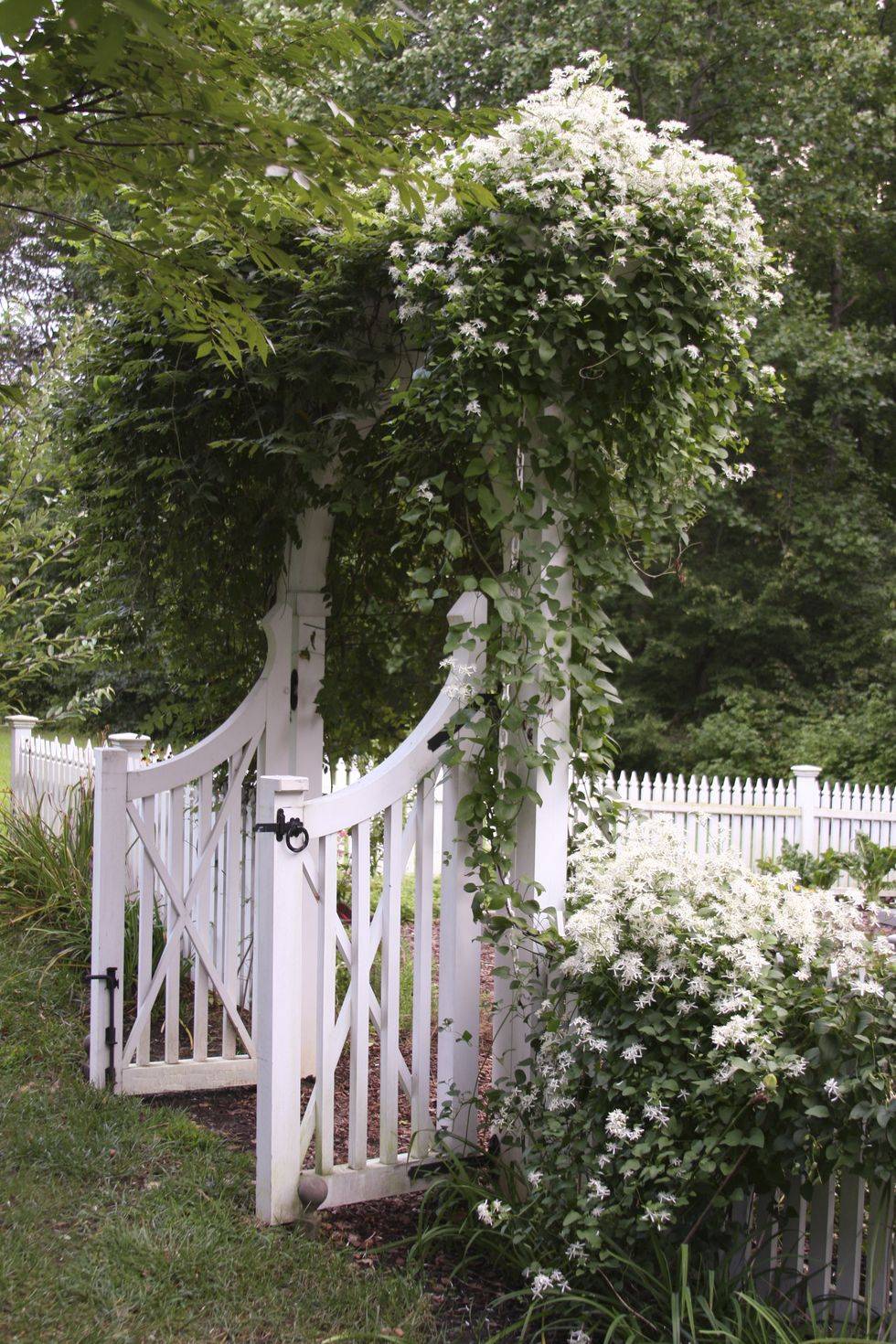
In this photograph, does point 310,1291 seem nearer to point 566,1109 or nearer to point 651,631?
point 566,1109

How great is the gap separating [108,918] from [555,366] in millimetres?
2478

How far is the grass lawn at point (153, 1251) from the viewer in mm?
2455

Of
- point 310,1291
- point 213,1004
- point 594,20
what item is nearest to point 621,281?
point 310,1291

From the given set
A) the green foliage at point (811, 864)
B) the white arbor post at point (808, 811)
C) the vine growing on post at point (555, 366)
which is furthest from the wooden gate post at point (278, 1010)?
the white arbor post at point (808, 811)

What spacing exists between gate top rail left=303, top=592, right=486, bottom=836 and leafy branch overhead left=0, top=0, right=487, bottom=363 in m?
0.88

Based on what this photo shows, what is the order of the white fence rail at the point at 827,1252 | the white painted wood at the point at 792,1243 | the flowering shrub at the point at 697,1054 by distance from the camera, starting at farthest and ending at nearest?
the white painted wood at the point at 792,1243, the white fence rail at the point at 827,1252, the flowering shrub at the point at 697,1054

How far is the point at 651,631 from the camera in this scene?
15977 millimetres

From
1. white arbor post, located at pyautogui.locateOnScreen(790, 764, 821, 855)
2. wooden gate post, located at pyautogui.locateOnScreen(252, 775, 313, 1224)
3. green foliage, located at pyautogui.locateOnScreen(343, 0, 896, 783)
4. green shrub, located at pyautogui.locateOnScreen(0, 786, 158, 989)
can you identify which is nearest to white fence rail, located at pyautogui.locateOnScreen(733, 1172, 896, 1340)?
wooden gate post, located at pyautogui.locateOnScreen(252, 775, 313, 1224)

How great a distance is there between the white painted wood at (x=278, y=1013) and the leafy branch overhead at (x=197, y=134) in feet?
4.08

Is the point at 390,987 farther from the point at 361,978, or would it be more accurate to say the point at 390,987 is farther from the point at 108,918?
the point at 108,918

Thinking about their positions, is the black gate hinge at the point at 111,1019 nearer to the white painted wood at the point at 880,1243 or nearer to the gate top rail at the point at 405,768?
the gate top rail at the point at 405,768

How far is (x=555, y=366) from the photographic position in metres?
2.87

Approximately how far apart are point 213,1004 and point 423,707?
5.78 ft

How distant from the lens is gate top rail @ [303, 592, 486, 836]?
9.64ft
